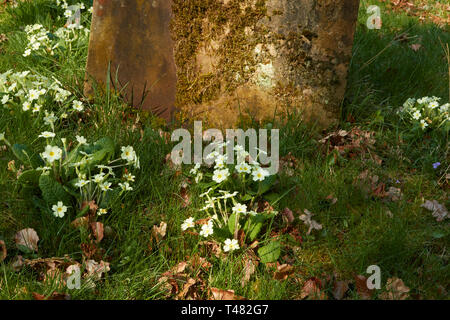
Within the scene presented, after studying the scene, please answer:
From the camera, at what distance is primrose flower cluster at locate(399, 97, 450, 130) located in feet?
10.9

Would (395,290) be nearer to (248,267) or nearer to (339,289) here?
(339,289)

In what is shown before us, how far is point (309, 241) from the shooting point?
8.35ft

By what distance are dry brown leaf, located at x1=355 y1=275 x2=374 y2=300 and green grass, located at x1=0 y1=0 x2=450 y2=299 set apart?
0.04m

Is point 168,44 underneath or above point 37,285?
above

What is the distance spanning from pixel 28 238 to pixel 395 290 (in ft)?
6.17

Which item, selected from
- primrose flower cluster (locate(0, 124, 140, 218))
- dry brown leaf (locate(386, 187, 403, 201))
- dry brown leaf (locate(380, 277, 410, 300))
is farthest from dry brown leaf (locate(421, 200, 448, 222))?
primrose flower cluster (locate(0, 124, 140, 218))

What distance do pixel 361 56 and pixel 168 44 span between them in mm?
1964

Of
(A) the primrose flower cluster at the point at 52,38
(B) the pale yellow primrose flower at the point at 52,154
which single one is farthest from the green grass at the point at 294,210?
(B) the pale yellow primrose flower at the point at 52,154

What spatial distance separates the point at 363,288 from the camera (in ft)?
7.23

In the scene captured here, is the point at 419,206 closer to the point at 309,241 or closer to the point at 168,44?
the point at 309,241

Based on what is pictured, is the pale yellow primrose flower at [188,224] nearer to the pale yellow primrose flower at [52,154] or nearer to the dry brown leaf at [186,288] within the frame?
the dry brown leaf at [186,288]

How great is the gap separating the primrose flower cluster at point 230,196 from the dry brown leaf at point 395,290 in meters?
0.74

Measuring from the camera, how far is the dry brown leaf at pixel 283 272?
232 cm
